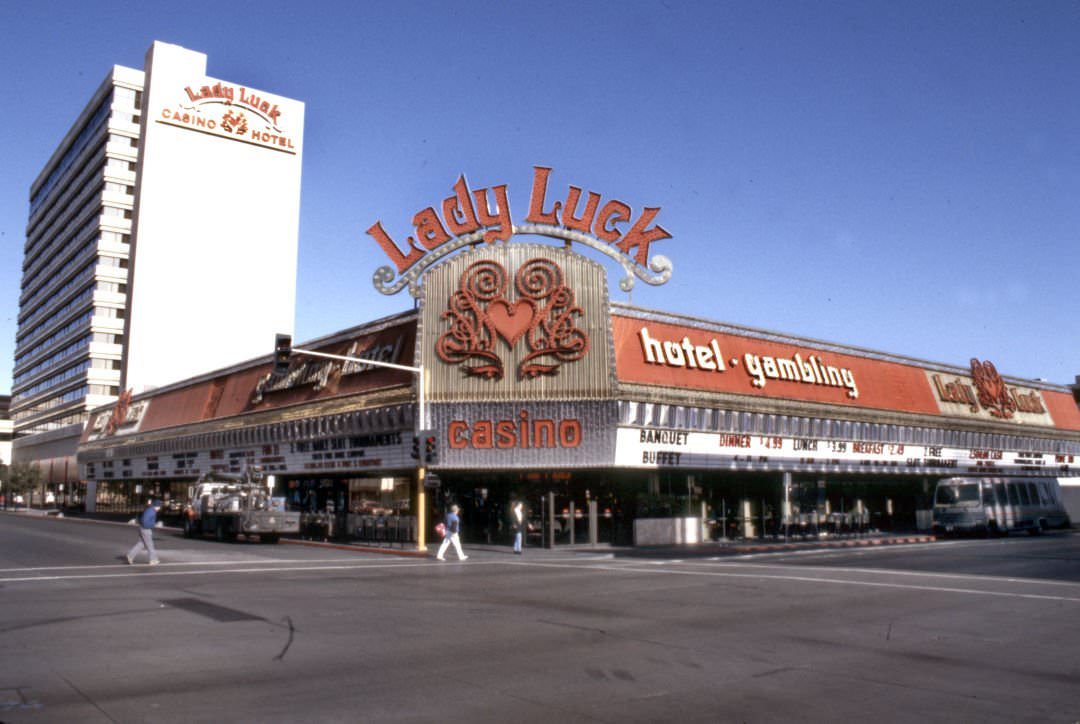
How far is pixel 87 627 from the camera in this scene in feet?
42.0

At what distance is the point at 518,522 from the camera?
109ft

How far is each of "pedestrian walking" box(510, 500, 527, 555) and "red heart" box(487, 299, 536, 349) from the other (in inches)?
259

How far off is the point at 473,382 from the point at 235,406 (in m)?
22.9

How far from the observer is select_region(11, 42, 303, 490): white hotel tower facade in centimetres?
9044

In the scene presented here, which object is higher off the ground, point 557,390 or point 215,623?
point 557,390

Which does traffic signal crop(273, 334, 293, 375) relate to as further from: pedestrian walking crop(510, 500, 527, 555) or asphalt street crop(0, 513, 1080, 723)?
pedestrian walking crop(510, 500, 527, 555)

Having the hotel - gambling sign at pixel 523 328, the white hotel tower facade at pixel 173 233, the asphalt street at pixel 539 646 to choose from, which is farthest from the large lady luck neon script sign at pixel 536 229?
the white hotel tower facade at pixel 173 233

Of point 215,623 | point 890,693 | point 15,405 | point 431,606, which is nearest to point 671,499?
point 431,606

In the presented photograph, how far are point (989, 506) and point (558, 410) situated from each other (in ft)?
76.8

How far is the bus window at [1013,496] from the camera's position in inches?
1738

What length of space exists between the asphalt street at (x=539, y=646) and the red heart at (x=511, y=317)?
1435 cm

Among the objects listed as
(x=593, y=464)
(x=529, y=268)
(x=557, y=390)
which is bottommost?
(x=593, y=464)

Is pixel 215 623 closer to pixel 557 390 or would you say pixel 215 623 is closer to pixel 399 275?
pixel 557 390

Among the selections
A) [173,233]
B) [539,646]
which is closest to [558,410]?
[539,646]
